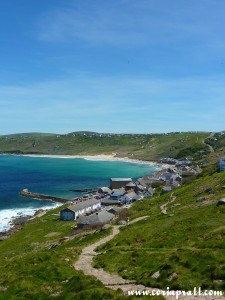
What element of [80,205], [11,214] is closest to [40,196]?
[11,214]

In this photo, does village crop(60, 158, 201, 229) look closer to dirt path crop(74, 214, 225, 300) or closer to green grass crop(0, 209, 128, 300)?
dirt path crop(74, 214, 225, 300)

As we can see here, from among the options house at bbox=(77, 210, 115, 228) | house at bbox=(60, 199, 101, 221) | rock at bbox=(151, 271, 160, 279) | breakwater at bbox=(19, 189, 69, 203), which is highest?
rock at bbox=(151, 271, 160, 279)

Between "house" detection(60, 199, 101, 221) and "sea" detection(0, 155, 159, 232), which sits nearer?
"house" detection(60, 199, 101, 221)

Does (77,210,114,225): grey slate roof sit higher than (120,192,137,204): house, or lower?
higher

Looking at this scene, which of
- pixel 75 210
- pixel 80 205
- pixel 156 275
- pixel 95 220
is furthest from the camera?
pixel 80 205

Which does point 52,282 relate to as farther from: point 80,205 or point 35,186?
point 35,186

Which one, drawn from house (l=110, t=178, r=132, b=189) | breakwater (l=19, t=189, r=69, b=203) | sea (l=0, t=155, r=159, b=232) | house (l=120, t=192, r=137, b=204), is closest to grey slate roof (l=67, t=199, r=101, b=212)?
house (l=120, t=192, r=137, b=204)

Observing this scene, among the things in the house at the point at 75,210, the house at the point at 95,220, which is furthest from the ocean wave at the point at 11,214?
the house at the point at 95,220
